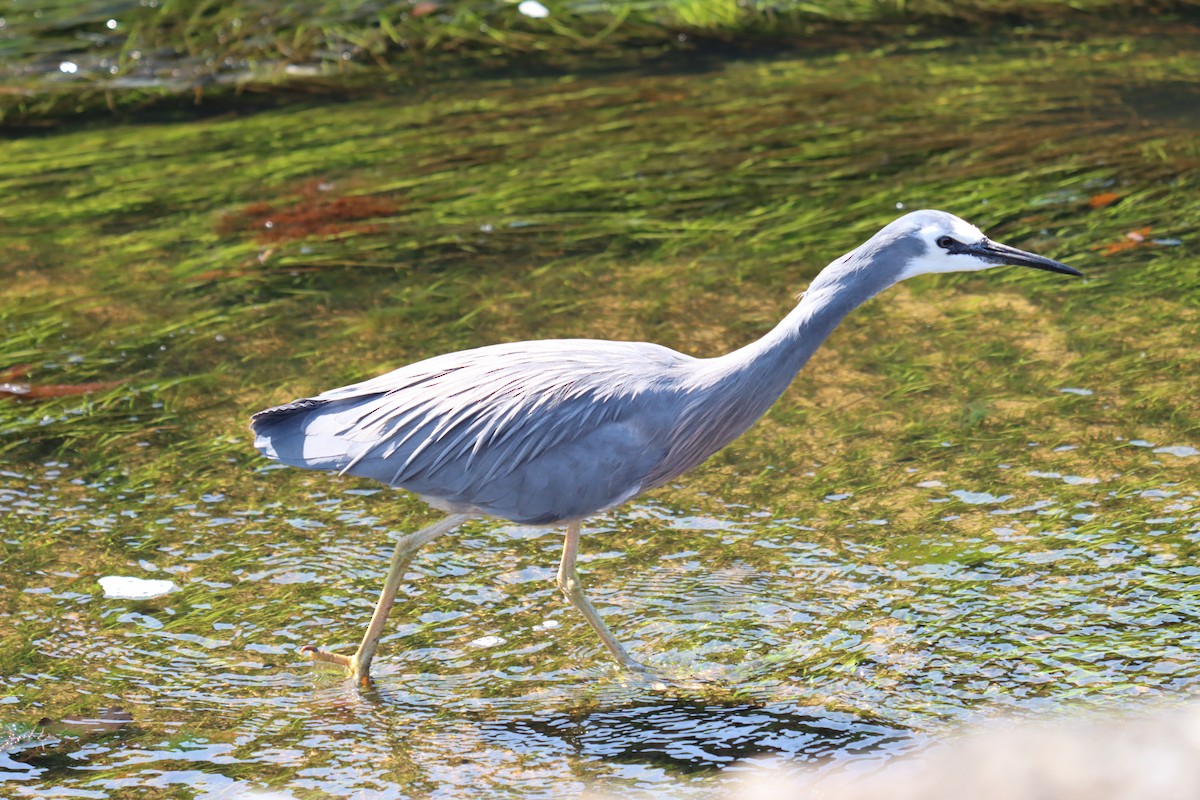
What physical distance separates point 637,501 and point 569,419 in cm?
109

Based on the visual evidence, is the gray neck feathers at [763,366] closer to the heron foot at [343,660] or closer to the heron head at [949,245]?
the heron head at [949,245]

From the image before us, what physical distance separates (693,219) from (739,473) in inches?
101

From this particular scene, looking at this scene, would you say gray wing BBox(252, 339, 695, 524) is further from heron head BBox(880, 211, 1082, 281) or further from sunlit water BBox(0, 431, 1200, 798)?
heron head BBox(880, 211, 1082, 281)

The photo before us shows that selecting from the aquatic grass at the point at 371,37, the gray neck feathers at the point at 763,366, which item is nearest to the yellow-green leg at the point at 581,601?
the gray neck feathers at the point at 763,366

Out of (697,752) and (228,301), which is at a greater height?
(228,301)

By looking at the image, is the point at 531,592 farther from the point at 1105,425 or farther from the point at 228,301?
the point at 228,301

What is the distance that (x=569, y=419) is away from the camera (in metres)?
4.33

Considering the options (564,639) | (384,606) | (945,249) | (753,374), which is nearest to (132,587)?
(384,606)

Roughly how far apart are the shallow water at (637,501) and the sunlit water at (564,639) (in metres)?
0.01

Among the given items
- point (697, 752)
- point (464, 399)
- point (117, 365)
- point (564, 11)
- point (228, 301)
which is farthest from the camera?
point (564, 11)

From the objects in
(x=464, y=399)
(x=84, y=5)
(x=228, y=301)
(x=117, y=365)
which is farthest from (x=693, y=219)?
(x=84, y=5)

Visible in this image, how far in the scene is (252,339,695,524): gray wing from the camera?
4301mm

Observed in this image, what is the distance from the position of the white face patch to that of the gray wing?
0.77 meters

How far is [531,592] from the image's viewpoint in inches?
191
